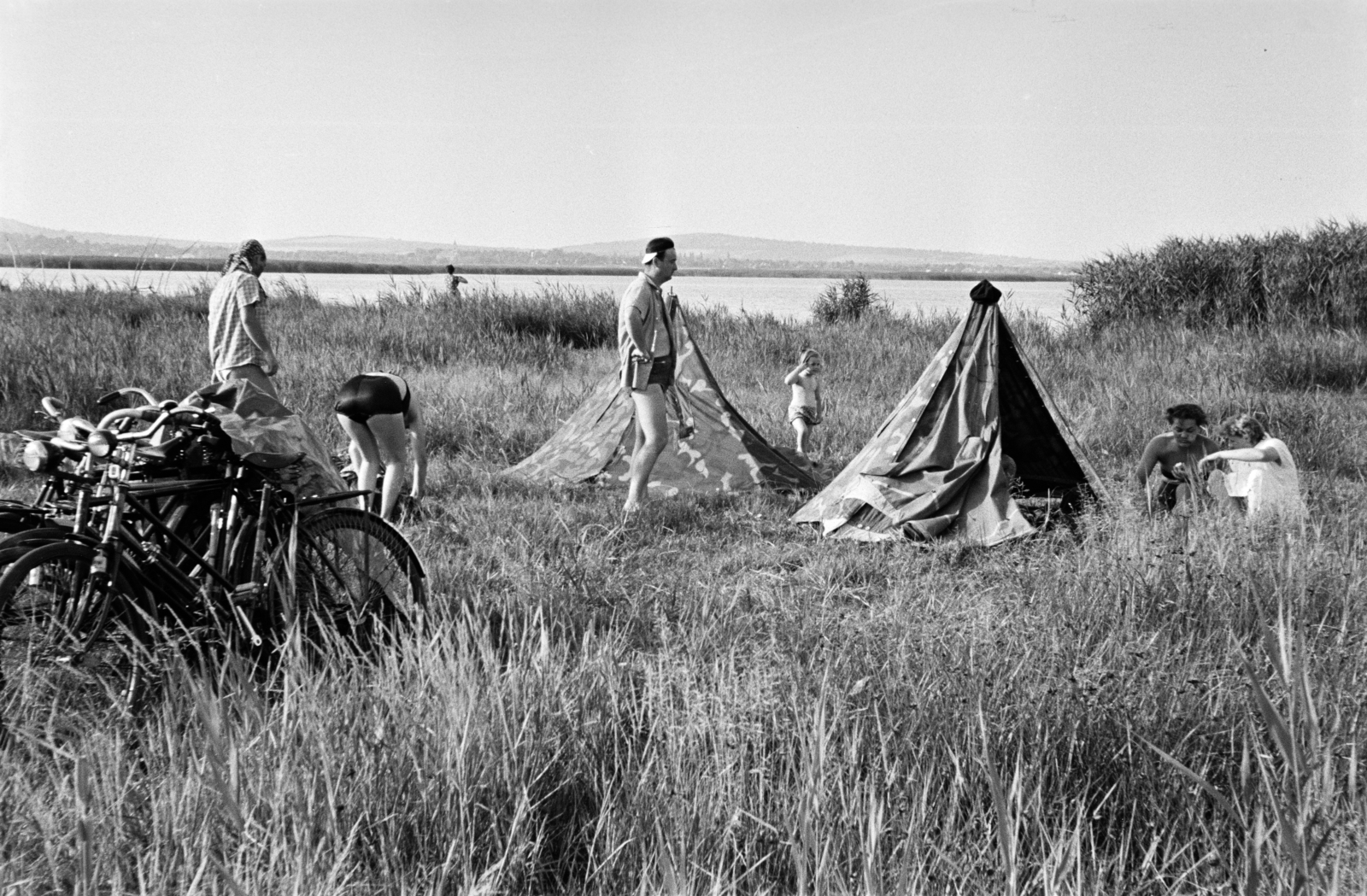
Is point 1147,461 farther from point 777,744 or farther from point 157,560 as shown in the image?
point 157,560

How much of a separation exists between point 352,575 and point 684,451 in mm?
4657

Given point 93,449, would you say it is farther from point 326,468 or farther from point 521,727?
point 521,727

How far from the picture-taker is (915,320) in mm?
21375

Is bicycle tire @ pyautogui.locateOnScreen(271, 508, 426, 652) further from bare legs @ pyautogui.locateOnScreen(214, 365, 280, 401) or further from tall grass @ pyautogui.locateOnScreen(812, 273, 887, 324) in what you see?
tall grass @ pyautogui.locateOnScreen(812, 273, 887, 324)

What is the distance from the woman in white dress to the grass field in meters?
0.65

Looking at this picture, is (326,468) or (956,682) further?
(326,468)

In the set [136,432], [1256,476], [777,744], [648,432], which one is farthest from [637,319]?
[777,744]

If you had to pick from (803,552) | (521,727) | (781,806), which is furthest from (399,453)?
(781,806)

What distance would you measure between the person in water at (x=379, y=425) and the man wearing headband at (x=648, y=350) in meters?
1.37

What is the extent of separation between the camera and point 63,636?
3180 millimetres

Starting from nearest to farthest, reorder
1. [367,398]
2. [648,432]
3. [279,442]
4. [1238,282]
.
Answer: [279,442] < [367,398] < [648,432] < [1238,282]

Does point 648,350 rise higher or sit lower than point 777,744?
higher

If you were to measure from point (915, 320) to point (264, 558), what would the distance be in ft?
61.2

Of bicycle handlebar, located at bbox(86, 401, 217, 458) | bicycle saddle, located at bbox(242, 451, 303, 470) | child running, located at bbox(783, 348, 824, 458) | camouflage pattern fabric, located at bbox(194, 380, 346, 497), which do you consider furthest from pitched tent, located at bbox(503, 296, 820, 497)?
bicycle handlebar, located at bbox(86, 401, 217, 458)
